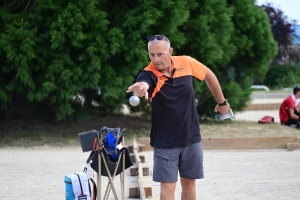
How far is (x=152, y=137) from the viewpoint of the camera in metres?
5.67

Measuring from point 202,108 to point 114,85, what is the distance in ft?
12.4

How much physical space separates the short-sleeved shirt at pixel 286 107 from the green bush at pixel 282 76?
21830 millimetres

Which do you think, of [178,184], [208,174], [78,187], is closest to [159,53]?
[78,187]

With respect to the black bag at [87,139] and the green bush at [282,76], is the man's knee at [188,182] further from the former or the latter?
the green bush at [282,76]

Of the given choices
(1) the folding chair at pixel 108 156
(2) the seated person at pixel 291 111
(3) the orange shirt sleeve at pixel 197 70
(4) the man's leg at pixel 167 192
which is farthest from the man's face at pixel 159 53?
(2) the seated person at pixel 291 111

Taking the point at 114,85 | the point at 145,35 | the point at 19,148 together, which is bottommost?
the point at 19,148

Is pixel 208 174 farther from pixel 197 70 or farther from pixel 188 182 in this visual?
pixel 197 70

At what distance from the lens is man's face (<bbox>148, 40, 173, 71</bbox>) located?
213 inches

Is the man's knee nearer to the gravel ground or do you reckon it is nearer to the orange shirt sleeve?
the orange shirt sleeve

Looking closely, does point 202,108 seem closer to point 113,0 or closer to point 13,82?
point 113,0

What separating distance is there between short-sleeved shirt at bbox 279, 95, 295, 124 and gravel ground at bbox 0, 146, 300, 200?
383cm

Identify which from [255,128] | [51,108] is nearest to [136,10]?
[51,108]

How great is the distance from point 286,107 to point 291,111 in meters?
0.17

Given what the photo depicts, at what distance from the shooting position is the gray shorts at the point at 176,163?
18.3 ft
